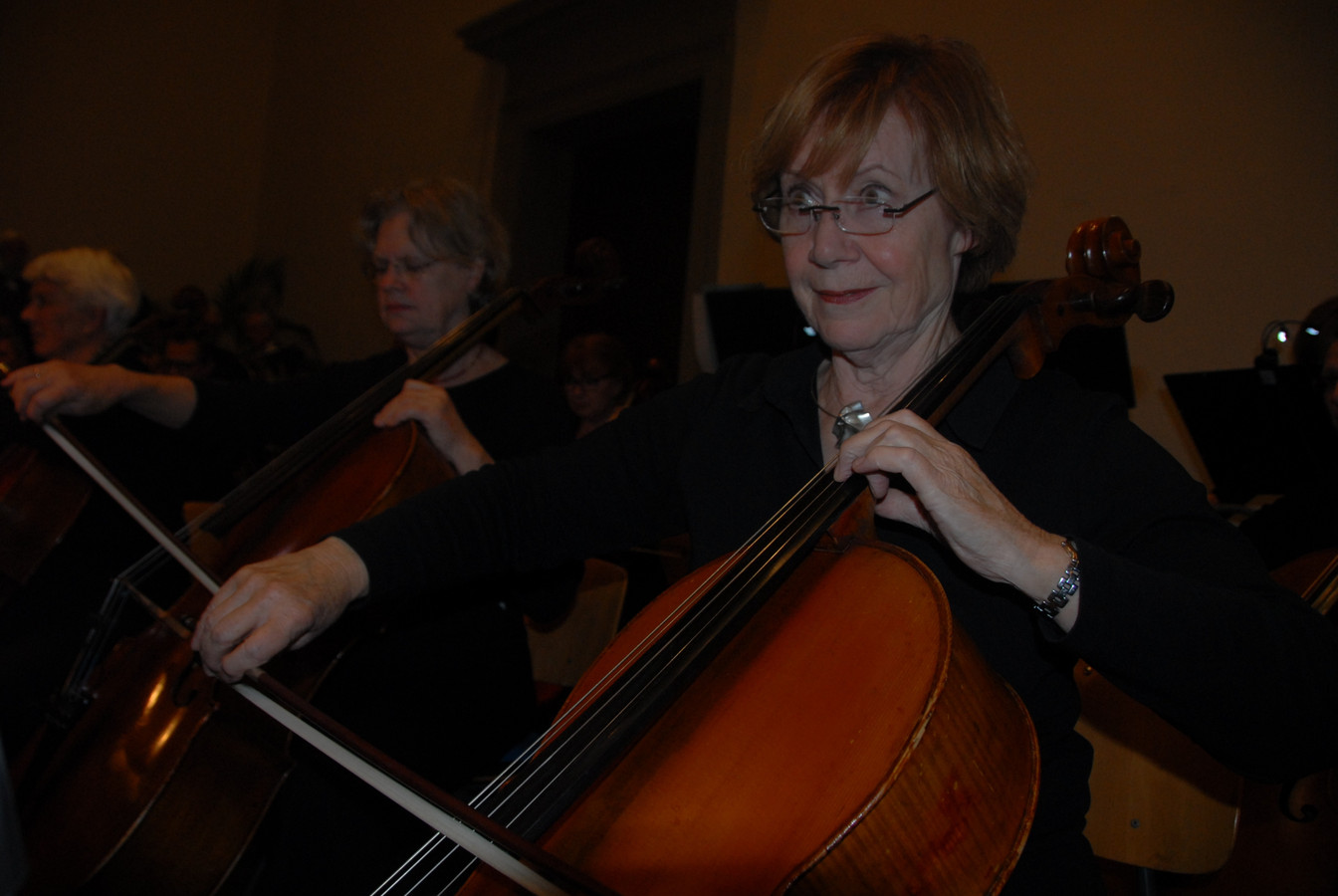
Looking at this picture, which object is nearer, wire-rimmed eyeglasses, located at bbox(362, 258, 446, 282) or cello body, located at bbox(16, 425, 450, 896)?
→ cello body, located at bbox(16, 425, 450, 896)

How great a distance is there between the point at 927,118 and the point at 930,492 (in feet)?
1.69

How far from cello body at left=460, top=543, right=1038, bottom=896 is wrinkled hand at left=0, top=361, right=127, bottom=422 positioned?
1430 millimetres

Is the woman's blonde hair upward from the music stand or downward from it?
upward

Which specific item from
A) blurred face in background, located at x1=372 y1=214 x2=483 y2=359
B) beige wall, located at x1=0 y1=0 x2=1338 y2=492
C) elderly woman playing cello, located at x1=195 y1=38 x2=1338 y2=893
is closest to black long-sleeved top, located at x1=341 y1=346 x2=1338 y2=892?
elderly woman playing cello, located at x1=195 y1=38 x2=1338 y2=893

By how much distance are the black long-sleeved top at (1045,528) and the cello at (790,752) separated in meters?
0.15

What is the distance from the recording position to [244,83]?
6719 millimetres

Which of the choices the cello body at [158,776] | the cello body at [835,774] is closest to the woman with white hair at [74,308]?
the cello body at [158,776]

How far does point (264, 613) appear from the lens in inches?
36.3

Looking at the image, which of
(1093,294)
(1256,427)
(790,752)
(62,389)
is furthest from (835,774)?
(1256,427)

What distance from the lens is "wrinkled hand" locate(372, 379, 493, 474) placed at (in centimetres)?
156

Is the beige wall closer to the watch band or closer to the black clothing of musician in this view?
the black clothing of musician

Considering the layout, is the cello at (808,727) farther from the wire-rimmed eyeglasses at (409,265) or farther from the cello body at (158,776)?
the wire-rimmed eyeglasses at (409,265)

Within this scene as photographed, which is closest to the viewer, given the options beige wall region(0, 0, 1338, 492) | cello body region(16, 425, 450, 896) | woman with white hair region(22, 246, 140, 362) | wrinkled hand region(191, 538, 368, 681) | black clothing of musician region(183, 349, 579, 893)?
wrinkled hand region(191, 538, 368, 681)

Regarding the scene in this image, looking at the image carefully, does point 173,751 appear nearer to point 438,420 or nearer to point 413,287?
point 438,420
